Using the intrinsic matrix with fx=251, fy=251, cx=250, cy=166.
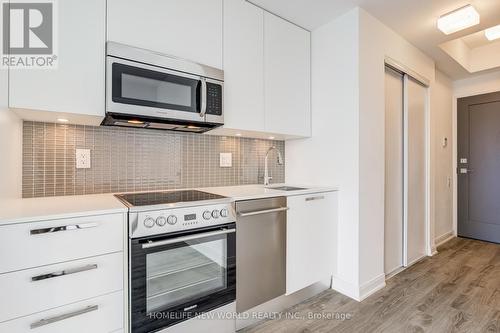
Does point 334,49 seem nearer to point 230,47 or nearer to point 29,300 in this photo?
point 230,47

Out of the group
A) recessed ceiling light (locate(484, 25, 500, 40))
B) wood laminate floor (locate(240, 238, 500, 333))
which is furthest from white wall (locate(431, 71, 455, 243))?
wood laminate floor (locate(240, 238, 500, 333))

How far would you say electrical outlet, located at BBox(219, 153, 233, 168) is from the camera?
7.63 feet

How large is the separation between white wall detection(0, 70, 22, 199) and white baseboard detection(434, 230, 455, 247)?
14.8ft

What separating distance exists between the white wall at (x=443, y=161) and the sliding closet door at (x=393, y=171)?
1.16 m

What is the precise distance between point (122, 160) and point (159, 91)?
0.61m

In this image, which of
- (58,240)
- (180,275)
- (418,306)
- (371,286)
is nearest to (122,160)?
(58,240)

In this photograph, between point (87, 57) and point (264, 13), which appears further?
point (264, 13)

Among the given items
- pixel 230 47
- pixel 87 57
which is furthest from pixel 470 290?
pixel 87 57

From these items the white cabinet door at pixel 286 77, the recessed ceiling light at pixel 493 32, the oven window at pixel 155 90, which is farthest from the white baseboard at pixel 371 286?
the recessed ceiling light at pixel 493 32

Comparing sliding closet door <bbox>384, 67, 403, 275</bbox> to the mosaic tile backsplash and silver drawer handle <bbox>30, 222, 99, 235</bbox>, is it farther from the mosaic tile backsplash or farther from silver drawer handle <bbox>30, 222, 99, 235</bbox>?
silver drawer handle <bbox>30, 222, 99, 235</bbox>

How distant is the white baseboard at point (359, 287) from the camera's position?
2113 mm

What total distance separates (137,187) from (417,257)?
3.18 meters

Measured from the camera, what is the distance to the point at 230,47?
6.31 ft

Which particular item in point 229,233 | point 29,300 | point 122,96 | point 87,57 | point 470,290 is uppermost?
point 87,57
